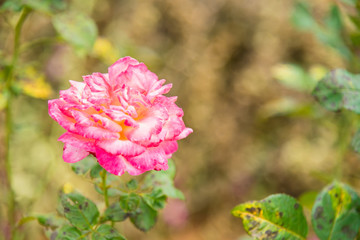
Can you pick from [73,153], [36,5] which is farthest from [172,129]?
[36,5]

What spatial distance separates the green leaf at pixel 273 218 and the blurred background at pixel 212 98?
4.03 ft

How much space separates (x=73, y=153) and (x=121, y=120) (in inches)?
3.1

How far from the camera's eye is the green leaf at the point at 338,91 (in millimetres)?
713

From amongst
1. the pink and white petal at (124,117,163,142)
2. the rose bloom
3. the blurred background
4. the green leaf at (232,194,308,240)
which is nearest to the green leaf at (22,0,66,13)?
the rose bloom

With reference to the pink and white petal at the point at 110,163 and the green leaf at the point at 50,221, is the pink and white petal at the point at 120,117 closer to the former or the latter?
the pink and white petal at the point at 110,163

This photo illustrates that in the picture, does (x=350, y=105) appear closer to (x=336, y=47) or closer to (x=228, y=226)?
(x=336, y=47)

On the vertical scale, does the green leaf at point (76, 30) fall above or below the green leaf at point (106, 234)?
above

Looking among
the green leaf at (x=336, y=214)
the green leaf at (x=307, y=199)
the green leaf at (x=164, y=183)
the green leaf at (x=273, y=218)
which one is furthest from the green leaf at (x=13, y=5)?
the green leaf at (x=307, y=199)

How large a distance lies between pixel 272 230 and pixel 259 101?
53.7 inches

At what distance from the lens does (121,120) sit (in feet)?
1.76

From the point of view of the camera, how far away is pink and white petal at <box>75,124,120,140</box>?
1.65 feet

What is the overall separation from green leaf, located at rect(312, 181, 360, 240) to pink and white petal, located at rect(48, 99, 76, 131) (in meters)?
0.42

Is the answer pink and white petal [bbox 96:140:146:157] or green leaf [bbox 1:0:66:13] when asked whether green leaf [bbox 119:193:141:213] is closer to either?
pink and white petal [bbox 96:140:146:157]

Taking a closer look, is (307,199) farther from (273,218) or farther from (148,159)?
(148,159)
